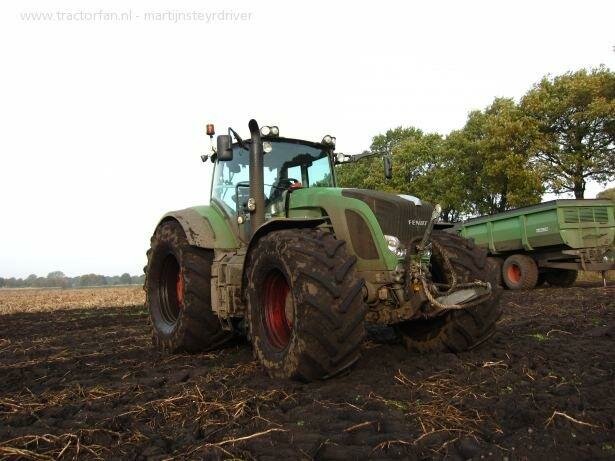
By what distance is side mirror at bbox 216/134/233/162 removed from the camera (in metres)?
5.13

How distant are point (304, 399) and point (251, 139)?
2.86 metres

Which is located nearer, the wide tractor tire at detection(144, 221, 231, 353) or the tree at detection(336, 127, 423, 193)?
the wide tractor tire at detection(144, 221, 231, 353)

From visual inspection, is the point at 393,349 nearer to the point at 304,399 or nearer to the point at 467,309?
the point at 467,309

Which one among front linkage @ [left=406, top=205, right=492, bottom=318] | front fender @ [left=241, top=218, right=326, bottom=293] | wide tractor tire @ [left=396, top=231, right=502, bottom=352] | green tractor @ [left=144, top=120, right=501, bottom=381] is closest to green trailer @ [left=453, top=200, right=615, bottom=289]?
green tractor @ [left=144, top=120, right=501, bottom=381]

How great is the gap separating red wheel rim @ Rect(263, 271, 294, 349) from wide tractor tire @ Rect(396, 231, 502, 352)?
1342mm

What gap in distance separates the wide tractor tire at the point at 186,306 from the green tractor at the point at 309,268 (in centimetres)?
1

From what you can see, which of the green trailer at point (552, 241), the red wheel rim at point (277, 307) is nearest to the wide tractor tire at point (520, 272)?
the green trailer at point (552, 241)

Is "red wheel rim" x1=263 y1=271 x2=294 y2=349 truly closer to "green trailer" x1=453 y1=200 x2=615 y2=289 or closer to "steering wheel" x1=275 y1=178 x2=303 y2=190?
A: "steering wheel" x1=275 y1=178 x2=303 y2=190

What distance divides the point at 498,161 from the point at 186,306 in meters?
21.2

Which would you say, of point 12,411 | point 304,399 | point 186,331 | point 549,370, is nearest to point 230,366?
point 186,331

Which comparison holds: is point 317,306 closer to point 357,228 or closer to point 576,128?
point 357,228

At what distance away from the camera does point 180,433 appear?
→ 3.06m

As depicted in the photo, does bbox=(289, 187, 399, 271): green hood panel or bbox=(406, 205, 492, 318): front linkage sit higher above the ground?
bbox=(289, 187, 399, 271): green hood panel

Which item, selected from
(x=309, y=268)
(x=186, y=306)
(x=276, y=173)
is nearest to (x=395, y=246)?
(x=309, y=268)
